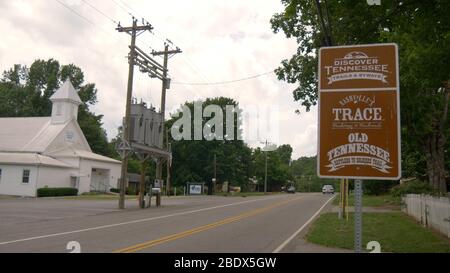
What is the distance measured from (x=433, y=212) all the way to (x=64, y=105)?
4747 cm

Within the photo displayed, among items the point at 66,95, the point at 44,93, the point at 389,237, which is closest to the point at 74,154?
the point at 66,95

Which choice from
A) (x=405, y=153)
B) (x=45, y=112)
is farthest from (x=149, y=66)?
(x=45, y=112)

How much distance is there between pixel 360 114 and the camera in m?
5.32

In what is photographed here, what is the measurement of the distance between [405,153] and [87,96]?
198 feet

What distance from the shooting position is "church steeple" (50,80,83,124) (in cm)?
5659

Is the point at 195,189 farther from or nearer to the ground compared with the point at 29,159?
nearer to the ground

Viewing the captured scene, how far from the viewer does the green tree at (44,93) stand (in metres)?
79.6

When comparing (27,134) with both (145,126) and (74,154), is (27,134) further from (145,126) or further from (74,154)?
(145,126)

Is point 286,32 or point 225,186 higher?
point 286,32

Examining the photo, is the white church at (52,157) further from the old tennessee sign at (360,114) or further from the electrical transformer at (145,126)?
the old tennessee sign at (360,114)

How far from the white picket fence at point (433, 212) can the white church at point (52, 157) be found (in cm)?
3446

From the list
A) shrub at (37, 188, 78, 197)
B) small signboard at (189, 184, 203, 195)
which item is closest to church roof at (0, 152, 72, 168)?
shrub at (37, 188, 78, 197)
